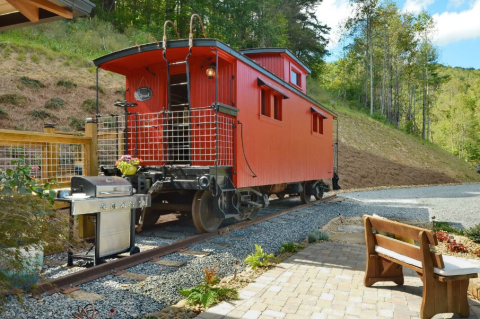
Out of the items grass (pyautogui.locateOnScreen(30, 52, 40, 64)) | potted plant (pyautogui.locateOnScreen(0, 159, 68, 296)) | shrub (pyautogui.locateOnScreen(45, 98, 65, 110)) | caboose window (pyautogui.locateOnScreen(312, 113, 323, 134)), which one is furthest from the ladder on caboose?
grass (pyautogui.locateOnScreen(30, 52, 40, 64))

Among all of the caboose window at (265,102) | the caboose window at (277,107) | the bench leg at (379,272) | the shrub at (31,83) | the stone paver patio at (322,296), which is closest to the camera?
the stone paver patio at (322,296)

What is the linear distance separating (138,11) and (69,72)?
13.3 m

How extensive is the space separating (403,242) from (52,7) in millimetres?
4784

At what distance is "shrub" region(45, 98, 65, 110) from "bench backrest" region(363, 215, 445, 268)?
14.9 meters

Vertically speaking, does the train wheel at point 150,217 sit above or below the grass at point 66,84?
below

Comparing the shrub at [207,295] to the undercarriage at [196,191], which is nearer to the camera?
the shrub at [207,295]

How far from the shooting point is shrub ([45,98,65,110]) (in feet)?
48.9

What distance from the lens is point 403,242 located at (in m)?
3.35

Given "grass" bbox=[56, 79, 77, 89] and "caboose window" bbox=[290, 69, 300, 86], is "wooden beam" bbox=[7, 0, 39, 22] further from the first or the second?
"grass" bbox=[56, 79, 77, 89]

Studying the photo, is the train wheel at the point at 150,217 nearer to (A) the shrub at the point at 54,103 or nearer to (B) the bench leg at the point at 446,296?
(B) the bench leg at the point at 446,296

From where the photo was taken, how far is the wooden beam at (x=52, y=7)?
4.07m

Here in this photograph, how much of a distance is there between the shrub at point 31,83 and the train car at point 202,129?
1022 cm

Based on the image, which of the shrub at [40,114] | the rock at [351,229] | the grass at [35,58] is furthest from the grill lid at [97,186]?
the grass at [35,58]

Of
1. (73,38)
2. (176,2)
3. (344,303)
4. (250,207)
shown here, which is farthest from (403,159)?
(344,303)
